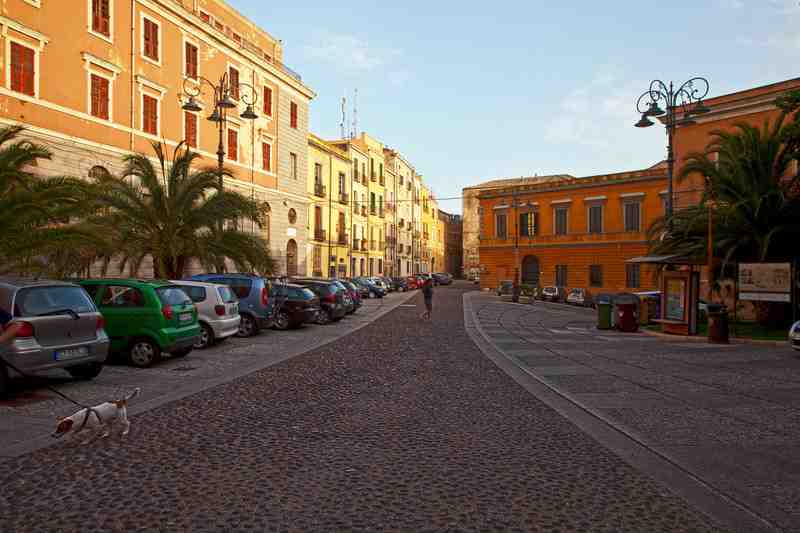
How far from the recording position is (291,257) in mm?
43594

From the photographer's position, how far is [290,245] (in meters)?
43.3

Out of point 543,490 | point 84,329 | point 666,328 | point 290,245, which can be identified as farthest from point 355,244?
point 543,490

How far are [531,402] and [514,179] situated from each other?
9007 cm

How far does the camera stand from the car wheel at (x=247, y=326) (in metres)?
16.7

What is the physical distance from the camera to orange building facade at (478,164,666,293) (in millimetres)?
Answer: 46938

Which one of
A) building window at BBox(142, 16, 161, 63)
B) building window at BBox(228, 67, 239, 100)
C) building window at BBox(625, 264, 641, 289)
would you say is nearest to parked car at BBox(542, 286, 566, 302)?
building window at BBox(625, 264, 641, 289)

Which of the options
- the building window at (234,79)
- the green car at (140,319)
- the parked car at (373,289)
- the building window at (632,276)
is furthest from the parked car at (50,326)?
the building window at (632,276)

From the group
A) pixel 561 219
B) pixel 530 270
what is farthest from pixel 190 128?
pixel 530 270

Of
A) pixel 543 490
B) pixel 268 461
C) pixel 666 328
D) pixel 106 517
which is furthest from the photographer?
pixel 666 328

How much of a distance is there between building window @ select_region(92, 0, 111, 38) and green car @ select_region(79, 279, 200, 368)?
61.6ft

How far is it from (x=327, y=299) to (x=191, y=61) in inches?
705

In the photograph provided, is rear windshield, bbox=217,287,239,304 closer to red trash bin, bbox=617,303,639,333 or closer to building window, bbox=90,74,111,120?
red trash bin, bbox=617,303,639,333

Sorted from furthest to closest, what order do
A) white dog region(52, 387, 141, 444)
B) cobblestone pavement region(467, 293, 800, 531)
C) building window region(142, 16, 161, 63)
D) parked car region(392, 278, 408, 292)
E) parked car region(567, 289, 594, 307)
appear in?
parked car region(392, 278, 408, 292) → parked car region(567, 289, 594, 307) → building window region(142, 16, 161, 63) → white dog region(52, 387, 141, 444) → cobblestone pavement region(467, 293, 800, 531)

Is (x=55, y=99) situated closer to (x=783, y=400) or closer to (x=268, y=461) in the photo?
(x=268, y=461)
